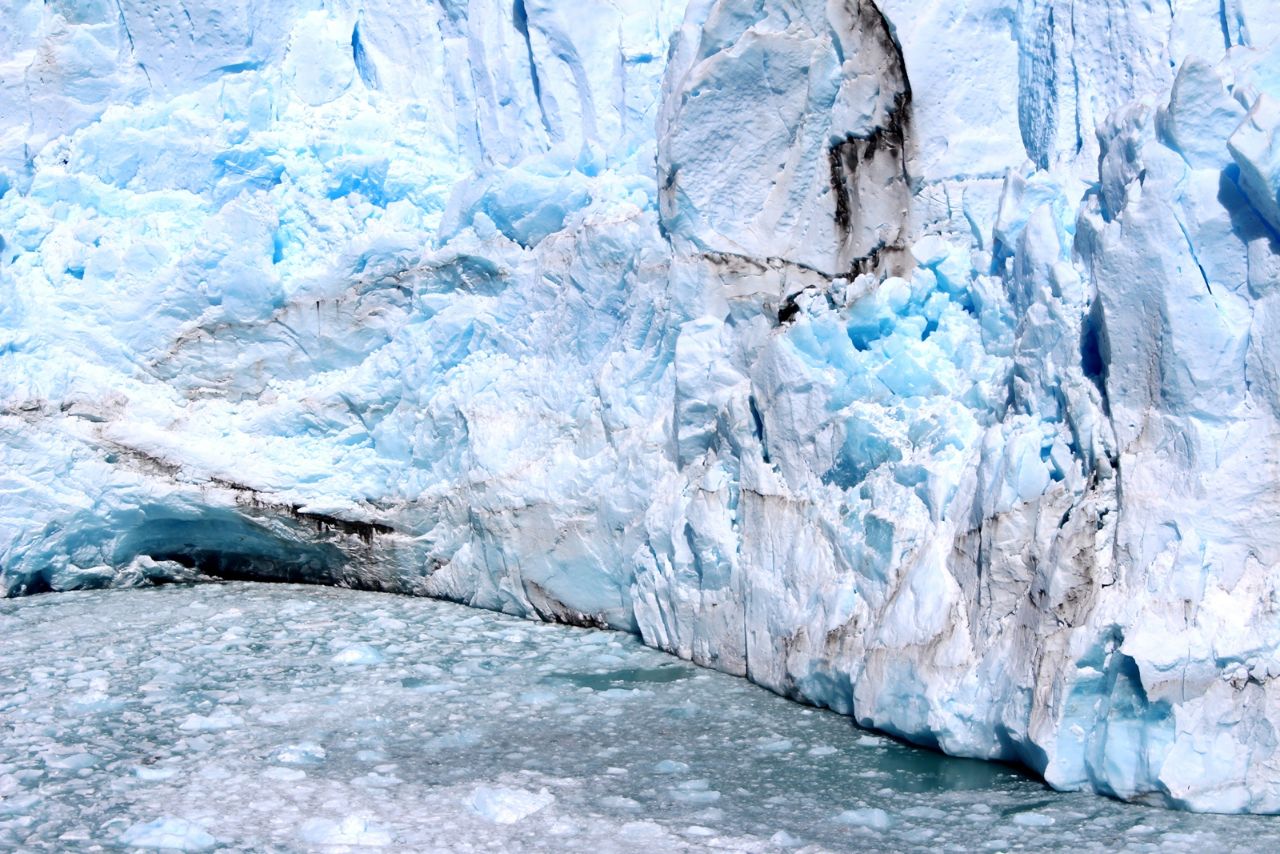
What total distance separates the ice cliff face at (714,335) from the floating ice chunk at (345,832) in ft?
5.13

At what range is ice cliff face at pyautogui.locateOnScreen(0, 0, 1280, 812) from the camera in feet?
11.9

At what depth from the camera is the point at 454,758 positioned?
3.97m

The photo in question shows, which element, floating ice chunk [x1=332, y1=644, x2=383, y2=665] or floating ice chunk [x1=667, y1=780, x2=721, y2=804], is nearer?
floating ice chunk [x1=667, y1=780, x2=721, y2=804]

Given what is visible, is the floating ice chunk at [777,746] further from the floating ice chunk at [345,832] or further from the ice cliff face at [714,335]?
the floating ice chunk at [345,832]

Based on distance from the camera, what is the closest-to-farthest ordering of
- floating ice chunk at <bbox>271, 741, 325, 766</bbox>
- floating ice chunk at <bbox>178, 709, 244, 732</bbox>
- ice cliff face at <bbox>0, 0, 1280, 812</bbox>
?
1. ice cliff face at <bbox>0, 0, 1280, 812</bbox>
2. floating ice chunk at <bbox>271, 741, 325, 766</bbox>
3. floating ice chunk at <bbox>178, 709, 244, 732</bbox>

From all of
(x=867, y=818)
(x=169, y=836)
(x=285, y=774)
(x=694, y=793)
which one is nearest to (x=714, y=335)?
(x=694, y=793)

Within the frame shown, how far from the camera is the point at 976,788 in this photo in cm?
371

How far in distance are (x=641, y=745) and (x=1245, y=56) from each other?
102 inches

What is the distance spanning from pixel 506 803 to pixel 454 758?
1.44 ft

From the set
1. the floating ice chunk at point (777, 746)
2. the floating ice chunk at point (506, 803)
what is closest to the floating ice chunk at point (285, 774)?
the floating ice chunk at point (506, 803)

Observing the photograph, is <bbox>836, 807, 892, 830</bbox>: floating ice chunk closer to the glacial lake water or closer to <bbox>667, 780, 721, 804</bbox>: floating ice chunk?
the glacial lake water

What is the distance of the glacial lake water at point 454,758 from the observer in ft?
11.1

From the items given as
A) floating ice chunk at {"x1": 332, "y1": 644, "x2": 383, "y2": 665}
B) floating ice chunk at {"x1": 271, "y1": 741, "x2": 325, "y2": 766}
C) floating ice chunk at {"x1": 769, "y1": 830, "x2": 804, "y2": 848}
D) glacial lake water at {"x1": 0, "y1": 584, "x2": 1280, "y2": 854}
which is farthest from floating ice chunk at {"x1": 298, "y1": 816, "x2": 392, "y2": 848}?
floating ice chunk at {"x1": 332, "y1": 644, "x2": 383, "y2": 665}

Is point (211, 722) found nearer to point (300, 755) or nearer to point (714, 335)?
point (300, 755)
